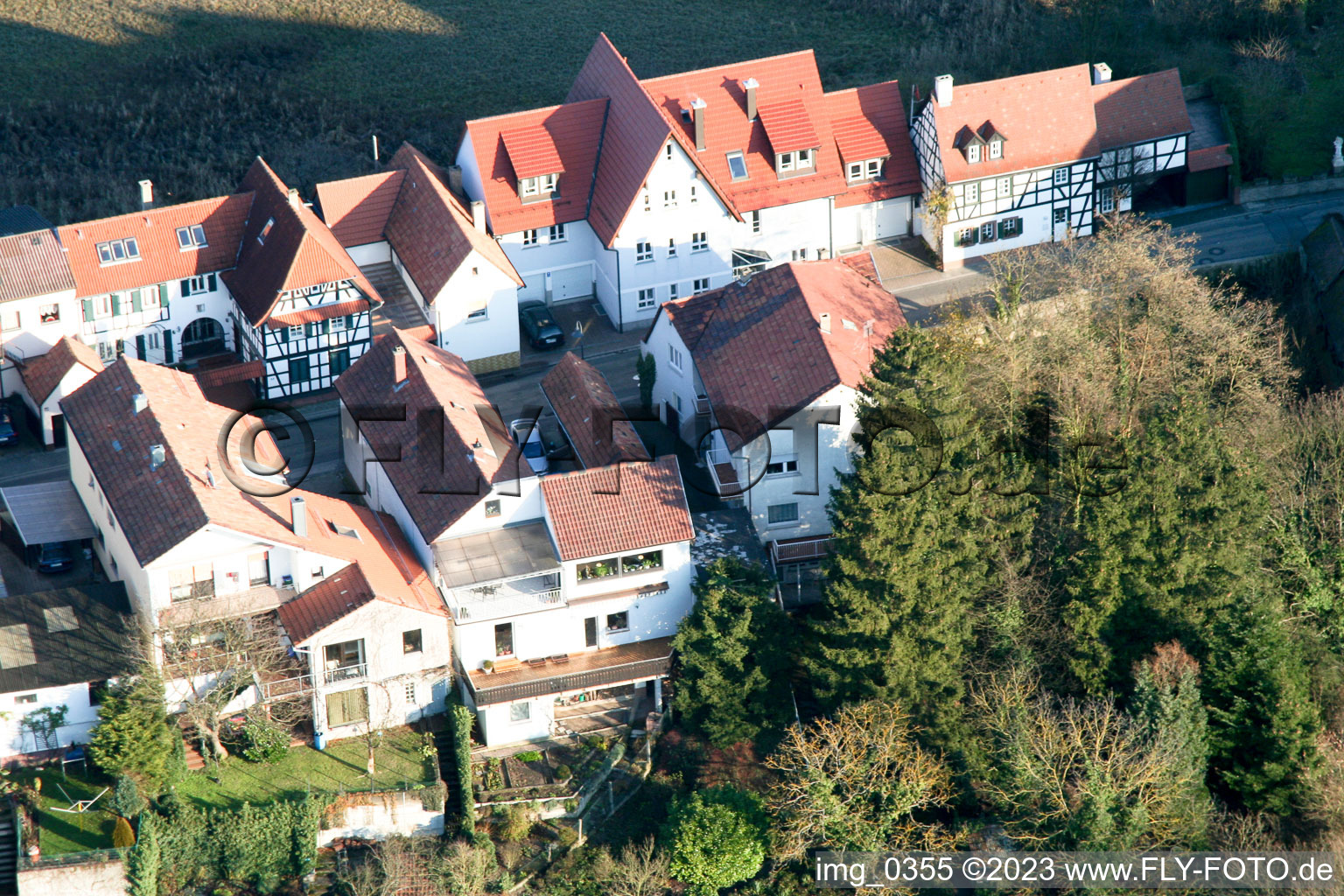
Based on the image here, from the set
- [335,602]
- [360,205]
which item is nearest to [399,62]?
[360,205]

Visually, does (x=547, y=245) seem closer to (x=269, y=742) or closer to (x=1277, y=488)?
(x=269, y=742)

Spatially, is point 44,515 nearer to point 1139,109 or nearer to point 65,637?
point 65,637

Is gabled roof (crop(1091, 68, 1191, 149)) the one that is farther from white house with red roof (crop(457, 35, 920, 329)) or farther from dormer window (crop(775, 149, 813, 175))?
dormer window (crop(775, 149, 813, 175))

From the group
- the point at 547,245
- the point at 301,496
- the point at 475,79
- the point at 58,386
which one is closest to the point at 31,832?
the point at 301,496

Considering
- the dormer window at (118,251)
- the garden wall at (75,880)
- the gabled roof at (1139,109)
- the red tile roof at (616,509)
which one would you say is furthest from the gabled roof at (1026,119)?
the garden wall at (75,880)

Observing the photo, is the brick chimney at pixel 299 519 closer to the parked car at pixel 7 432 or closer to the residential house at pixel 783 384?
the residential house at pixel 783 384

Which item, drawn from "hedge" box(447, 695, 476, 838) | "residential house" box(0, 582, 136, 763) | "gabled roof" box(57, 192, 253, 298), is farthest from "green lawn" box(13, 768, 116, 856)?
"gabled roof" box(57, 192, 253, 298)
